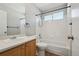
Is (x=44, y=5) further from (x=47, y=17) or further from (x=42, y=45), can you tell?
(x=42, y=45)

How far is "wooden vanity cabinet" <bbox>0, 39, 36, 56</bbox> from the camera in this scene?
1076 millimetres

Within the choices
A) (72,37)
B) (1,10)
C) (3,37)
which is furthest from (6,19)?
(72,37)

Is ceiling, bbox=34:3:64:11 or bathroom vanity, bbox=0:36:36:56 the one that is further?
ceiling, bbox=34:3:64:11

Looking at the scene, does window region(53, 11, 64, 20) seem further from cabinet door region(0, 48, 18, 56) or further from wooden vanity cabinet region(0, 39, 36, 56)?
cabinet door region(0, 48, 18, 56)

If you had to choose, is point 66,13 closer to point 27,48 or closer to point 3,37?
point 27,48

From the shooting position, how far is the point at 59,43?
1.59 metres

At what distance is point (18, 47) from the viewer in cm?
123

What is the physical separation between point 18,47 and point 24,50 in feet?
0.64

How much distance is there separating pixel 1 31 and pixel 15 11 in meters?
0.39

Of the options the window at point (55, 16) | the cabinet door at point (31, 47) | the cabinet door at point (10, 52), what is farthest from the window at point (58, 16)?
the cabinet door at point (10, 52)

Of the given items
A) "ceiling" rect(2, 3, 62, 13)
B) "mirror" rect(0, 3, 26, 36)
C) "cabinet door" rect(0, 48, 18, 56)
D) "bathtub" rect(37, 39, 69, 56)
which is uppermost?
"ceiling" rect(2, 3, 62, 13)

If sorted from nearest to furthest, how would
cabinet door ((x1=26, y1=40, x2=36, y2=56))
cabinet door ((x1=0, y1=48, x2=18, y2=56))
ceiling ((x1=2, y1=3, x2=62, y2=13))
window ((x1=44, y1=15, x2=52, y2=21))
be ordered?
cabinet door ((x1=0, y1=48, x2=18, y2=56)), ceiling ((x1=2, y1=3, x2=62, y2=13)), cabinet door ((x1=26, y1=40, x2=36, y2=56)), window ((x1=44, y1=15, x2=52, y2=21))

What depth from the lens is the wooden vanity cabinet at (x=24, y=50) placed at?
42.4 inches

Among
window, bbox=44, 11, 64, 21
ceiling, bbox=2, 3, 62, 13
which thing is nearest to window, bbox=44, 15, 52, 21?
window, bbox=44, 11, 64, 21
